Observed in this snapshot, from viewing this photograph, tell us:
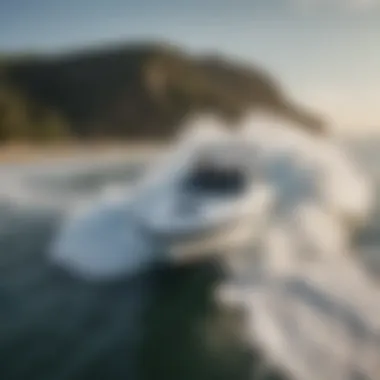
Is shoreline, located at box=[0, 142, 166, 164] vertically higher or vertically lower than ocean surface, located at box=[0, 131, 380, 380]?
higher

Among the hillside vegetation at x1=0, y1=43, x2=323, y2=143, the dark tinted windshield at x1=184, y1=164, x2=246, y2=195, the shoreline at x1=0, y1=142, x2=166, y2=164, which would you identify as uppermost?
the hillside vegetation at x1=0, y1=43, x2=323, y2=143

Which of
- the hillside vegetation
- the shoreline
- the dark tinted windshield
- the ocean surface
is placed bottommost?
the ocean surface

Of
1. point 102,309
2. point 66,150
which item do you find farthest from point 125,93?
point 102,309

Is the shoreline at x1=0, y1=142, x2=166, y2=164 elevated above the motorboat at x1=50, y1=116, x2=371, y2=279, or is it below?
above

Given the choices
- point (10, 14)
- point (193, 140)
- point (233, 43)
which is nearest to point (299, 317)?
point (193, 140)

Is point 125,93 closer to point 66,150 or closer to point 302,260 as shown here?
point 66,150
